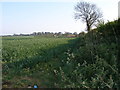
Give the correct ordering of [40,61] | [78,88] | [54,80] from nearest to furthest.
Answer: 1. [78,88]
2. [54,80]
3. [40,61]

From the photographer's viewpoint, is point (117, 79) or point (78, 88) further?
point (117, 79)

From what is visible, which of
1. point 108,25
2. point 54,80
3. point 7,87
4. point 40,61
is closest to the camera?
point 7,87

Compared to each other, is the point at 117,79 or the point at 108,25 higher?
the point at 108,25

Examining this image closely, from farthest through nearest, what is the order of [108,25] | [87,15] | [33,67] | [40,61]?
[87,15], [108,25], [40,61], [33,67]

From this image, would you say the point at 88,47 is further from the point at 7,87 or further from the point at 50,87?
the point at 7,87

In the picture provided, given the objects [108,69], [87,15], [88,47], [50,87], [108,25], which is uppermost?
[87,15]

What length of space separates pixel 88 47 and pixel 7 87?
318cm

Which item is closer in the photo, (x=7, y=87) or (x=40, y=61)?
(x=7, y=87)

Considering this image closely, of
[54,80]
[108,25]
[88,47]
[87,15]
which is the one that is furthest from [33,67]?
[87,15]

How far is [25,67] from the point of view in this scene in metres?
4.89

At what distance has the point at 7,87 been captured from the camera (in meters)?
3.32

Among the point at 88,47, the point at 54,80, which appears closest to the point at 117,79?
the point at 54,80

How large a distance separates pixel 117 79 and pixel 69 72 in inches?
45.6

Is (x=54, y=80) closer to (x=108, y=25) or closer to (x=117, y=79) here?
(x=117, y=79)
